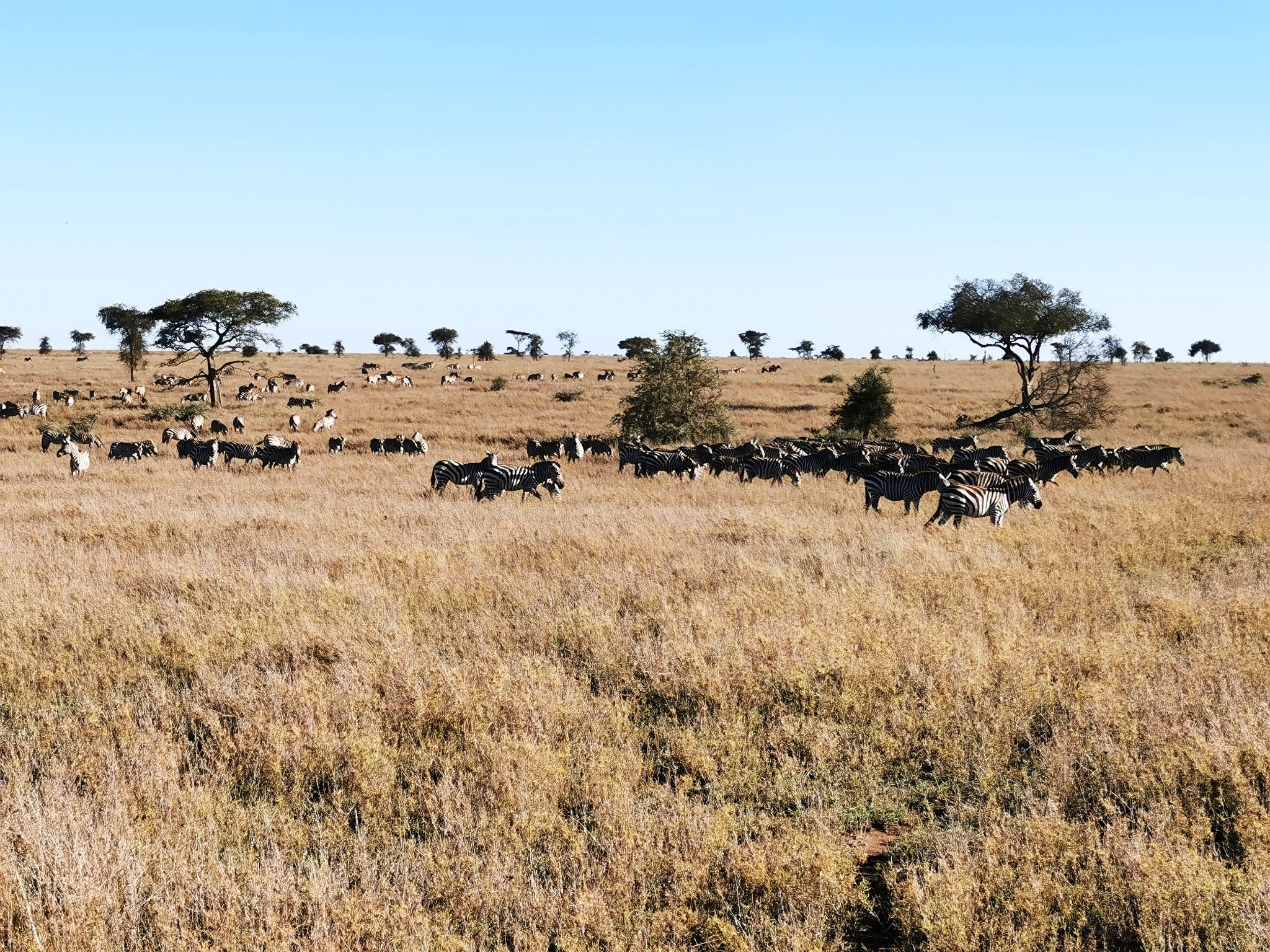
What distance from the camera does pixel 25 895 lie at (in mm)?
4008

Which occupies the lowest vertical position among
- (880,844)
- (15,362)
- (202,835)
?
(880,844)

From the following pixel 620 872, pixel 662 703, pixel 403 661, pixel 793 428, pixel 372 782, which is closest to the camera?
pixel 620 872

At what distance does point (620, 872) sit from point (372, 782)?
200cm

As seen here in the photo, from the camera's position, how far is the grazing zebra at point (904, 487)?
60.7 feet

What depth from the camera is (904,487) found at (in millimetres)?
18609

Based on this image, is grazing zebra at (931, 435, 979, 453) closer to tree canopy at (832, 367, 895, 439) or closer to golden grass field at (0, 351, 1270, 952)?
tree canopy at (832, 367, 895, 439)

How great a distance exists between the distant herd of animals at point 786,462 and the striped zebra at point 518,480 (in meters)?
0.03


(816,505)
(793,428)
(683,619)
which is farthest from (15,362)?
(683,619)

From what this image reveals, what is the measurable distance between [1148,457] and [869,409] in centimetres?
1572

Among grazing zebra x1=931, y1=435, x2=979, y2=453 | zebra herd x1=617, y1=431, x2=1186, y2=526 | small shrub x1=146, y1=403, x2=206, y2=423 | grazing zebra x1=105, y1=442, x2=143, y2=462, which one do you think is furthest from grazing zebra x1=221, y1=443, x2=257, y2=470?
grazing zebra x1=931, y1=435, x2=979, y2=453

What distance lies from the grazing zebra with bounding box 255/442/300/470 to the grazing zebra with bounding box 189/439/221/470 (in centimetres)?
165

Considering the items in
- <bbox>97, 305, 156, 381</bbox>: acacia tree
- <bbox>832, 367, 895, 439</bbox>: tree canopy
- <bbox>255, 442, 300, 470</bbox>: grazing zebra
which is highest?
<bbox>97, 305, 156, 381</bbox>: acacia tree

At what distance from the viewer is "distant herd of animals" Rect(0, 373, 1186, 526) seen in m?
18.4

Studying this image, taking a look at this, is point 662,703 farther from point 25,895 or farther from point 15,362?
point 15,362
